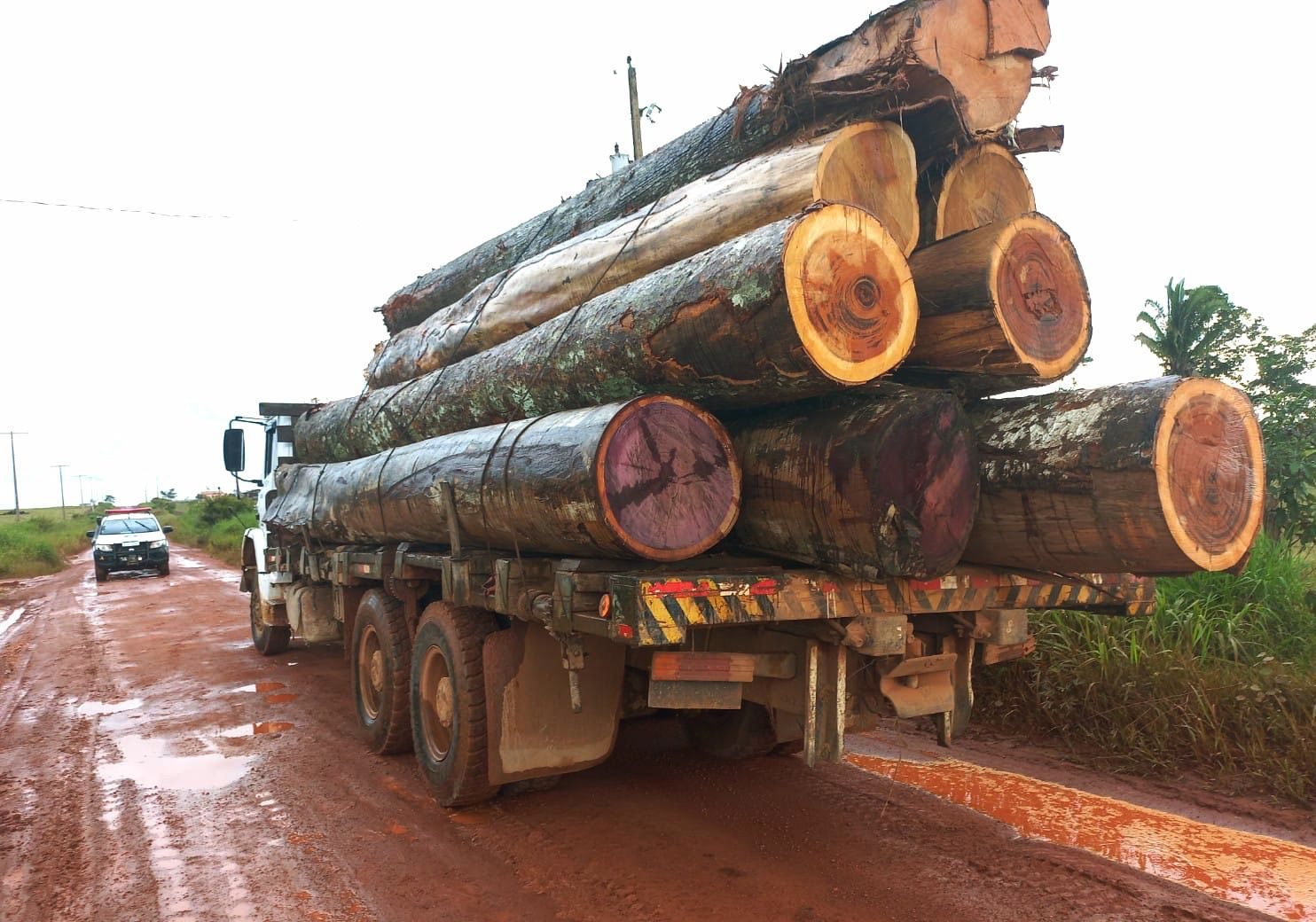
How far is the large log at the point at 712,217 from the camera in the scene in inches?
148

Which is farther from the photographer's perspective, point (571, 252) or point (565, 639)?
point (571, 252)

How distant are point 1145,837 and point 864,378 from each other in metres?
2.78

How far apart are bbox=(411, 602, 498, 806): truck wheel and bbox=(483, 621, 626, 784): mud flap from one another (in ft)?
0.33

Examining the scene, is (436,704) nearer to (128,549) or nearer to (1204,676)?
(1204,676)

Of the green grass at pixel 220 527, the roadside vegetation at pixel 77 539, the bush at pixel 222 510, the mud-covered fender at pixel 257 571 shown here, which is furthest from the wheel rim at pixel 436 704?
the bush at pixel 222 510

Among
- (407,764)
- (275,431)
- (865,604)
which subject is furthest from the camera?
(275,431)

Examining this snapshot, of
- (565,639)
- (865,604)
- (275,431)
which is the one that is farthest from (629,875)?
(275,431)

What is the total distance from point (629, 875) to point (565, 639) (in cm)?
103

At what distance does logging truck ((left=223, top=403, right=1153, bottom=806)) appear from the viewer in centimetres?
341

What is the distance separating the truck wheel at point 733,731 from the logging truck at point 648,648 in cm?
1

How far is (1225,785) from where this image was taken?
4910mm

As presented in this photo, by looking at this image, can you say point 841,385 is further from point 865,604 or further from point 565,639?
point 565,639

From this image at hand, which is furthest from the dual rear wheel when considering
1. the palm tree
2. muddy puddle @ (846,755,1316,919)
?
the palm tree

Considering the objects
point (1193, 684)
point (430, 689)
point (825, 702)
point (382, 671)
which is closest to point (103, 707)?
point (382, 671)
